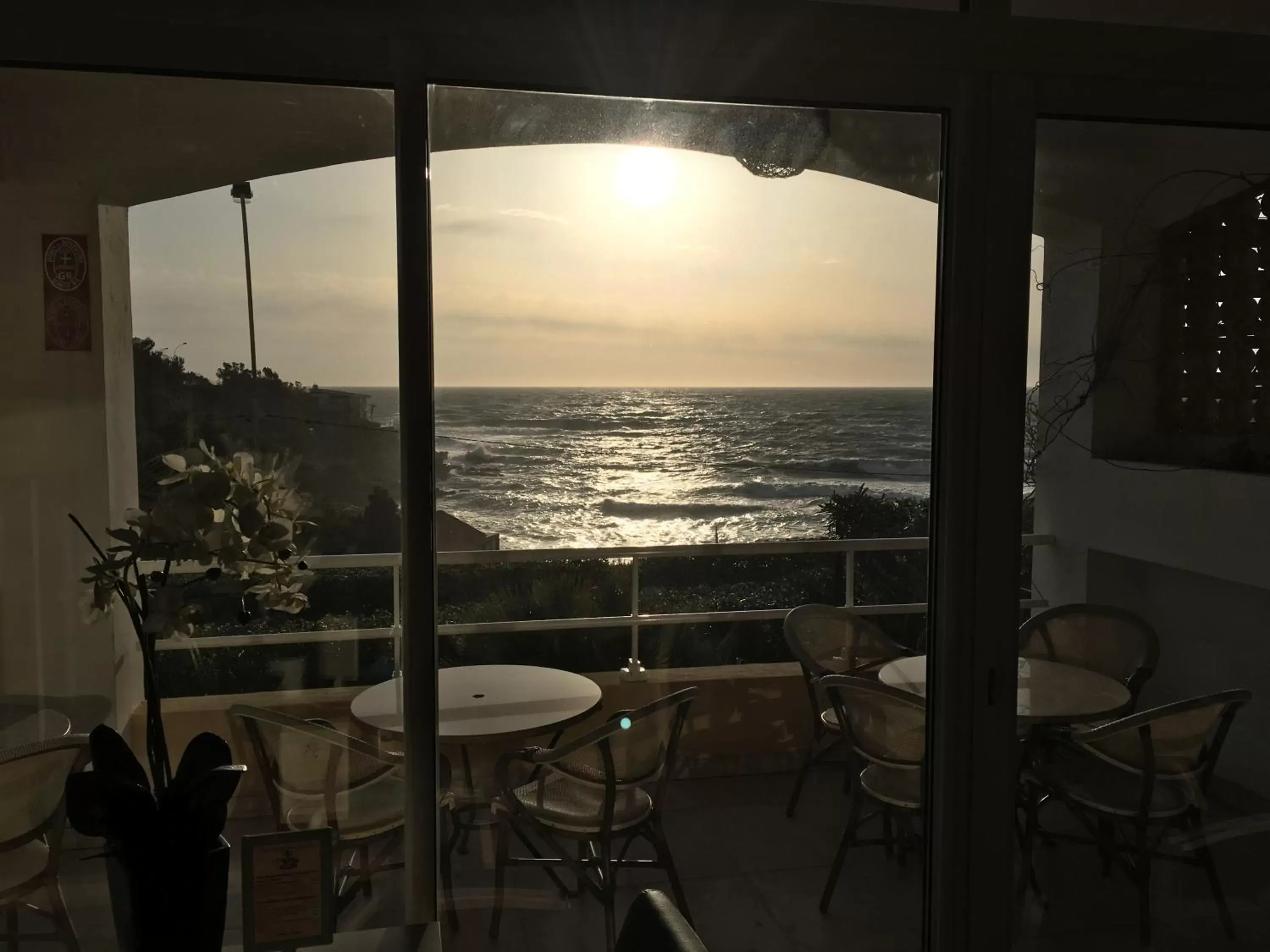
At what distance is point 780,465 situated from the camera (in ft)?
6.53

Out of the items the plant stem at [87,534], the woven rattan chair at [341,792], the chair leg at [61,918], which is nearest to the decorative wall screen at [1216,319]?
the woven rattan chair at [341,792]

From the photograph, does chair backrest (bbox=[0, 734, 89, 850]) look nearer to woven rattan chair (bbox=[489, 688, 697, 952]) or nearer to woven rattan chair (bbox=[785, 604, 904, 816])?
woven rattan chair (bbox=[489, 688, 697, 952])

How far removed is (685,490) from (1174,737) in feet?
4.49

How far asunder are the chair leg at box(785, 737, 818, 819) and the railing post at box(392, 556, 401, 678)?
0.93 meters

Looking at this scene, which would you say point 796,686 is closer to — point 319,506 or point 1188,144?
point 319,506

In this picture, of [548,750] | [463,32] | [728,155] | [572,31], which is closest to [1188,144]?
[728,155]

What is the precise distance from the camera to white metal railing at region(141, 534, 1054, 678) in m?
1.83

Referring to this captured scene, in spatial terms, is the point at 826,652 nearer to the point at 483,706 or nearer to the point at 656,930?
the point at 483,706

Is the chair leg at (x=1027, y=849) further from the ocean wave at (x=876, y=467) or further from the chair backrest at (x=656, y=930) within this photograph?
the chair backrest at (x=656, y=930)

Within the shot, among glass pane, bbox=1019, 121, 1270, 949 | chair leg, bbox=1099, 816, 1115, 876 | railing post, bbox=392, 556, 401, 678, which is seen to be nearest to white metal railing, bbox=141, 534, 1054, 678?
railing post, bbox=392, 556, 401, 678

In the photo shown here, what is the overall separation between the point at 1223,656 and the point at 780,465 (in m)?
1.22

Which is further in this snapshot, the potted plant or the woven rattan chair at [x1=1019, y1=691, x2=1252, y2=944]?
the woven rattan chair at [x1=1019, y1=691, x2=1252, y2=944]

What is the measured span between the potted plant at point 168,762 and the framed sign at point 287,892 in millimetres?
92

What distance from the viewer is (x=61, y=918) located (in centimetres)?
181
